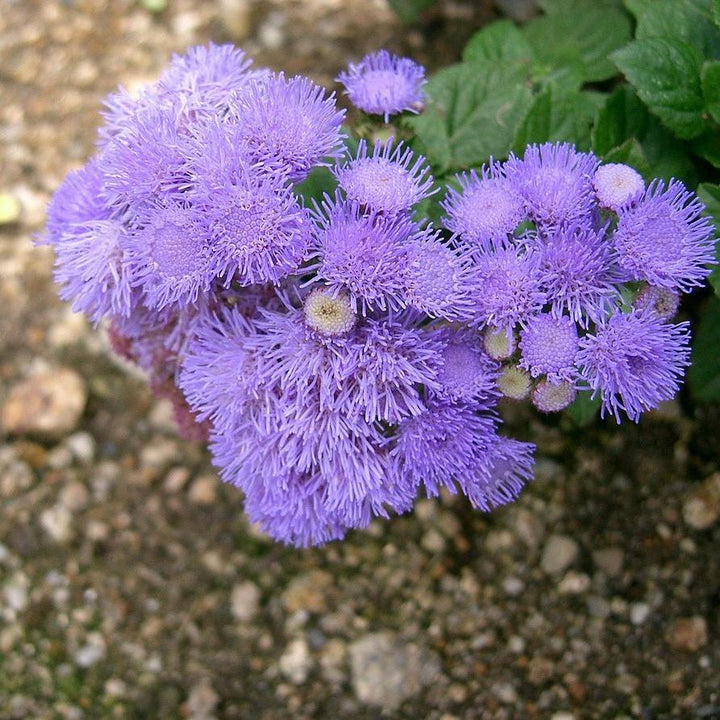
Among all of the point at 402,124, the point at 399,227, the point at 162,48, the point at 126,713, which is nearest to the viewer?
the point at 399,227

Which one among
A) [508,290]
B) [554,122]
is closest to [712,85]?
[554,122]

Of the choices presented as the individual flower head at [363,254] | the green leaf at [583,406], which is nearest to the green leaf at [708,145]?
the green leaf at [583,406]

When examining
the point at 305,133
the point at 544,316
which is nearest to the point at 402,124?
the point at 305,133

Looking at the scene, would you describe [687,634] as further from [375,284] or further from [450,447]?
[375,284]

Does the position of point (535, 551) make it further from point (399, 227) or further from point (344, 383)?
point (399, 227)

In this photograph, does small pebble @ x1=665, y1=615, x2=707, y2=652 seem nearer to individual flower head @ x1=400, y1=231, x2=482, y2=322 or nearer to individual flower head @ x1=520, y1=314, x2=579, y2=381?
individual flower head @ x1=520, y1=314, x2=579, y2=381

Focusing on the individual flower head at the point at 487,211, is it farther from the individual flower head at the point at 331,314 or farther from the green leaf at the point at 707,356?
the green leaf at the point at 707,356

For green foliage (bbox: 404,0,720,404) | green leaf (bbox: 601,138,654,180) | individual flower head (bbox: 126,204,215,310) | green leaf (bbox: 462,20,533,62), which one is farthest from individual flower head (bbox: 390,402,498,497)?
green leaf (bbox: 462,20,533,62)

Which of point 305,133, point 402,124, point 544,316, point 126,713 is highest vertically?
point 305,133
